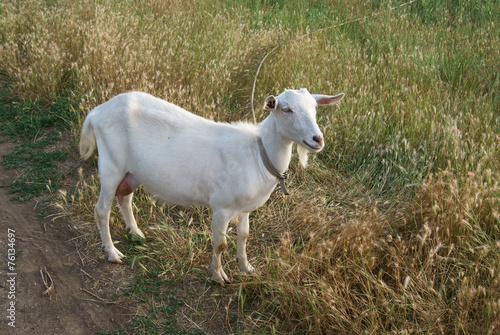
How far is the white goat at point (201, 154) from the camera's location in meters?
3.25

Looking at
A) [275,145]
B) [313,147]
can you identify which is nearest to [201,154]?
[275,145]

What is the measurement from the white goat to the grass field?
1.42 ft

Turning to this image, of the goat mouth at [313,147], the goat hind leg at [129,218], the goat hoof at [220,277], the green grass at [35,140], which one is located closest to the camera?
the goat mouth at [313,147]

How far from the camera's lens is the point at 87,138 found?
3.83m

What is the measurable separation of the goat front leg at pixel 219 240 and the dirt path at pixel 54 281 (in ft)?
2.25

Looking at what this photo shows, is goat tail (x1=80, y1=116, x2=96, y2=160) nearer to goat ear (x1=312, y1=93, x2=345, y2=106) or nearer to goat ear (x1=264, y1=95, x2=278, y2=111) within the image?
goat ear (x1=264, y1=95, x2=278, y2=111)

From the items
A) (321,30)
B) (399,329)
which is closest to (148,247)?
(399,329)

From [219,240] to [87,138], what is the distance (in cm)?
137

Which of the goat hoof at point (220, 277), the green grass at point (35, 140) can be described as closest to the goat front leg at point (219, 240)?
the goat hoof at point (220, 277)

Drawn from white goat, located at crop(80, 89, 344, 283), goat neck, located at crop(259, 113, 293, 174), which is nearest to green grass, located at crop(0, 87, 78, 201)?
white goat, located at crop(80, 89, 344, 283)

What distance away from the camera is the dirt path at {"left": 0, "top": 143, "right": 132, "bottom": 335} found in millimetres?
3215

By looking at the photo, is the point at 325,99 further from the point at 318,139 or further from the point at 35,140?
the point at 35,140

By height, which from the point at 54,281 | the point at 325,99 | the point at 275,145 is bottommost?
the point at 54,281

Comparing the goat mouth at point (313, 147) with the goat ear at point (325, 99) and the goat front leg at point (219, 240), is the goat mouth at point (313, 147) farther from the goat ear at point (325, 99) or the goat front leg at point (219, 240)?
the goat front leg at point (219, 240)
